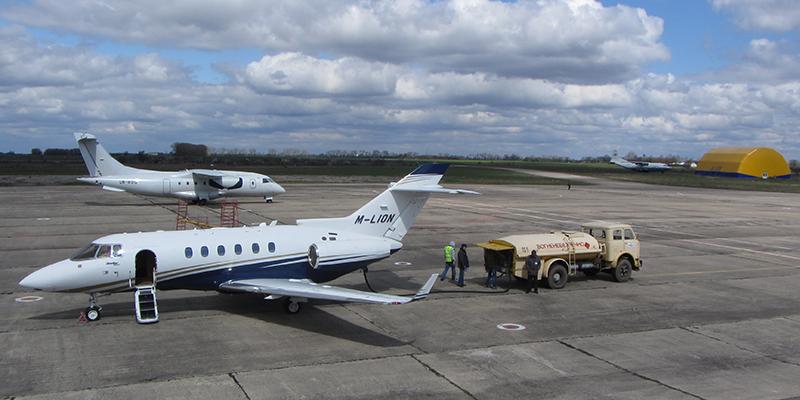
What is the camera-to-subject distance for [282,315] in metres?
18.3

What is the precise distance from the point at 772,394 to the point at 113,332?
50.5 feet

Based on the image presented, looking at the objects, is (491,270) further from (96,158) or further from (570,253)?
(96,158)

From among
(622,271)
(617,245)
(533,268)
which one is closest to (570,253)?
(533,268)

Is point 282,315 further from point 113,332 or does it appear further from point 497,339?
point 497,339

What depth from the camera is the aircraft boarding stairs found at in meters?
16.9

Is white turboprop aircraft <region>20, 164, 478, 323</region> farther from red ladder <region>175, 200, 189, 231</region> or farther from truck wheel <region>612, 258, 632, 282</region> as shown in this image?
red ladder <region>175, 200, 189, 231</region>

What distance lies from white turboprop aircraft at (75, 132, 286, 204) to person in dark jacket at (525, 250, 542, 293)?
36.7 metres

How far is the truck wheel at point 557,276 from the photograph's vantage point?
2247cm

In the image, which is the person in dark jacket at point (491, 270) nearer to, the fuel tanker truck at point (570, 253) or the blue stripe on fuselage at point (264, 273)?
the fuel tanker truck at point (570, 253)

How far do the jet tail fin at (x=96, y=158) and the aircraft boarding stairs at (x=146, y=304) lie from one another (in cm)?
3697

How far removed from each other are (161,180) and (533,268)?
3832 cm

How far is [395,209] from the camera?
69.8ft

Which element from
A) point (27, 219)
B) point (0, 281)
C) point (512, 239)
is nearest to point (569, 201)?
point (512, 239)

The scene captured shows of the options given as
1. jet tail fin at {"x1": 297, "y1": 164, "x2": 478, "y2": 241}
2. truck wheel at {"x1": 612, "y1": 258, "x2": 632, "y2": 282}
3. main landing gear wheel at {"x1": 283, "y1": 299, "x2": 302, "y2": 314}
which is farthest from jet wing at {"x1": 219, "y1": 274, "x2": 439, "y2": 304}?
truck wheel at {"x1": 612, "y1": 258, "x2": 632, "y2": 282}
